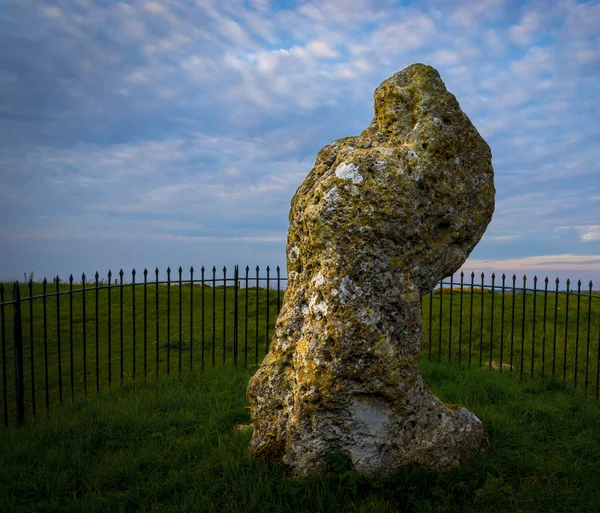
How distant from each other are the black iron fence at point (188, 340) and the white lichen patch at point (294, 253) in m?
3.15

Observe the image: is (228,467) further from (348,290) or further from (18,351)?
(18,351)

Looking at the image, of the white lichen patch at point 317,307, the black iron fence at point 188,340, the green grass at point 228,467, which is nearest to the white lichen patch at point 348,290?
the white lichen patch at point 317,307

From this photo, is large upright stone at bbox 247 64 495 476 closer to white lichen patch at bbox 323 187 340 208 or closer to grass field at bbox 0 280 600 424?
white lichen patch at bbox 323 187 340 208

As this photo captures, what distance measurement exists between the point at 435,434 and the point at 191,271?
212 inches

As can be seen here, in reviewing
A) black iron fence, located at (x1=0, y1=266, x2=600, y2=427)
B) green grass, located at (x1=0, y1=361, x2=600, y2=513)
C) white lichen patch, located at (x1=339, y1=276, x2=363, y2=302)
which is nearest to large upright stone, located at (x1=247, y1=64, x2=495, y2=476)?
white lichen patch, located at (x1=339, y1=276, x2=363, y2=302)

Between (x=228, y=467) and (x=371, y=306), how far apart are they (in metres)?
2.00

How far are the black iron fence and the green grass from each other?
1.18 m

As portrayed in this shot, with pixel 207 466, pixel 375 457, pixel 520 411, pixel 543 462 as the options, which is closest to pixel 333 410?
pixel 375 457

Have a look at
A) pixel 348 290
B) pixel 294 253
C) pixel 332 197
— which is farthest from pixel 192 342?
pixel 332 197

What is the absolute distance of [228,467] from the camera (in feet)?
13.5

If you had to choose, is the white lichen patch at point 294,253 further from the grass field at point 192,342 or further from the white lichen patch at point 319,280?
the grass field at point 192,342

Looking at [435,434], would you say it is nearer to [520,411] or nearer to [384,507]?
[384,507]

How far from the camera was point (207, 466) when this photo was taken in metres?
4.22

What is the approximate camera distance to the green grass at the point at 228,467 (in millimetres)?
3748
